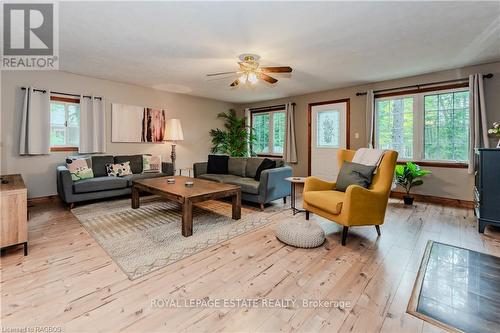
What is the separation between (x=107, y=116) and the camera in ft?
16.4

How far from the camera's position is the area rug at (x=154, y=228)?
231cm

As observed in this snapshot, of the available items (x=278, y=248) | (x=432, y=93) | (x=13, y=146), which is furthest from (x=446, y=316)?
(x=13, y=146)

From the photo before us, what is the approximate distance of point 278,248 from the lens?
254 centimetres

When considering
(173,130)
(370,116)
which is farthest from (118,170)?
(370,116)

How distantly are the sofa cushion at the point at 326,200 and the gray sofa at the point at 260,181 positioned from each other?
83cm

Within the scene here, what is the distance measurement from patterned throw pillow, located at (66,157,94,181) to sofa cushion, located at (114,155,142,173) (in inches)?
23.4

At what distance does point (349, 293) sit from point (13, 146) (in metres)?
5.33

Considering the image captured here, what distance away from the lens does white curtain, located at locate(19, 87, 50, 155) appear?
4.03m

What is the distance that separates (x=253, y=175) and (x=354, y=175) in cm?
206

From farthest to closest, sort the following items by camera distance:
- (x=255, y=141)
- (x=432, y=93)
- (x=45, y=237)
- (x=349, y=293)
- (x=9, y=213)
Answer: (x=255, y=141) → (x=432, y=93) → (x=45, y=237) → (x=9, y=213) → (x=349, y=293)

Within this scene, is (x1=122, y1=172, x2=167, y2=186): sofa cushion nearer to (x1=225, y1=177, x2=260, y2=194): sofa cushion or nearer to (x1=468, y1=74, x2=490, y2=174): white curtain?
(x1=225, y1=177, x2=260, y2=194): sofa cushion

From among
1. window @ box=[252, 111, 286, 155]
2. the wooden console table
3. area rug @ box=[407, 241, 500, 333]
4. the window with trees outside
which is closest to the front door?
the window with trees outside

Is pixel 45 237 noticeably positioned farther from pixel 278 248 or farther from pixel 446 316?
pixel 446 316

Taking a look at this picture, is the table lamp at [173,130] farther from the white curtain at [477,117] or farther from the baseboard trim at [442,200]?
the white curtain at [477,117]
